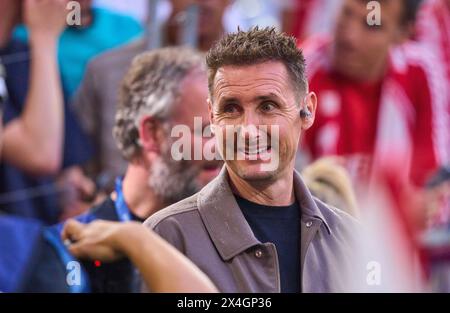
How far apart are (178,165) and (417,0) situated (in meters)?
0.90

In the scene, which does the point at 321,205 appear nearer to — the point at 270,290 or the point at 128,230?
the point at 270,290

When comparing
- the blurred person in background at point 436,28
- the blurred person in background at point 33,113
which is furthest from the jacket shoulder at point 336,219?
the blurred person in background at point 436,28

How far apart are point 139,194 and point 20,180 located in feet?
1.21

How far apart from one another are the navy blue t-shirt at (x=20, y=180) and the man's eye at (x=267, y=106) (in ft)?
2.28

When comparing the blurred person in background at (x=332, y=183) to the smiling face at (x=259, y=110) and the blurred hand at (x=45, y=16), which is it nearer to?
the smiling face at (x=259, y=110)

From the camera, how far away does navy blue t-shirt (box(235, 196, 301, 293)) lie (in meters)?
1.92

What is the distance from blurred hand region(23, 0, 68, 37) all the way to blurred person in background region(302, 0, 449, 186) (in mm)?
608

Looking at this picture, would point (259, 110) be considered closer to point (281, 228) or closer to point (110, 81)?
point (281, 228)

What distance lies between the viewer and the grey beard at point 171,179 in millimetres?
2168

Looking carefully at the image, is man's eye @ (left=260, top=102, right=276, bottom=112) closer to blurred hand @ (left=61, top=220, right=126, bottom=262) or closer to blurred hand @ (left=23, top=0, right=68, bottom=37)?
blurred hand @ (left=61, top=220, right=126, bottom=262)

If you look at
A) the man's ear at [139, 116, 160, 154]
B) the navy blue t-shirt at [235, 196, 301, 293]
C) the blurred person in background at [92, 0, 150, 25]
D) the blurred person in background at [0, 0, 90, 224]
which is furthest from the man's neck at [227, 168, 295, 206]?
the blurred person in background at [92, 0, 150, 25]

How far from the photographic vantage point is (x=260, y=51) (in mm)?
1897

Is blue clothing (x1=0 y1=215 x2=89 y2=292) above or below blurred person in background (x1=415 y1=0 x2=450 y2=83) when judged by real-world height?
below

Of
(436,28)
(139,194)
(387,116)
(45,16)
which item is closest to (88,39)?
(45,16)
